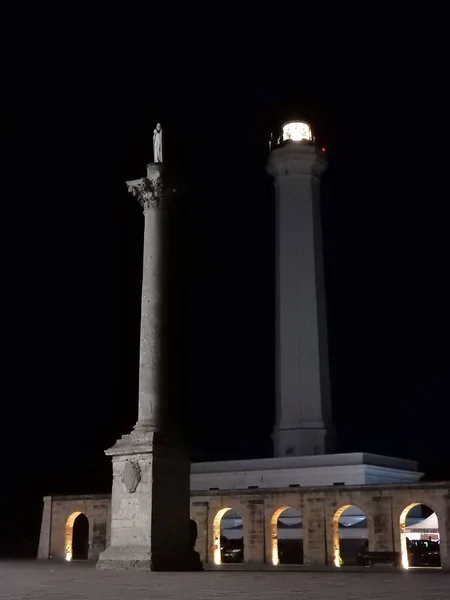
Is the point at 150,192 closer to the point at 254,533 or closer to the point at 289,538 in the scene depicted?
the point at 254,533

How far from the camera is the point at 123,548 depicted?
25.6 metres

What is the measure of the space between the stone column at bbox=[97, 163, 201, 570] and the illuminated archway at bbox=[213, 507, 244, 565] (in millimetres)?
9859

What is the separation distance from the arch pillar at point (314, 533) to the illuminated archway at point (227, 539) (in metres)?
4.16

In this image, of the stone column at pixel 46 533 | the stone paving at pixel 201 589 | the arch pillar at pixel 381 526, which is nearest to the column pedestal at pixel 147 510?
the stone paving at pixel 201 589

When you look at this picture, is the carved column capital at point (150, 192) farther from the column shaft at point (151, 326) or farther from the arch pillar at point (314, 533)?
the arch pillar at point (314, 533)

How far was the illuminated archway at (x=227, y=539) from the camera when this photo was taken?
37.1 metres

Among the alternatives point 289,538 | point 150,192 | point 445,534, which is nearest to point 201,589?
point 150,192

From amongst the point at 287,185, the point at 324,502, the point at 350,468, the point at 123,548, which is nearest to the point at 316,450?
the point at 350,468

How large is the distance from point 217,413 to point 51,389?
17311 millimetres

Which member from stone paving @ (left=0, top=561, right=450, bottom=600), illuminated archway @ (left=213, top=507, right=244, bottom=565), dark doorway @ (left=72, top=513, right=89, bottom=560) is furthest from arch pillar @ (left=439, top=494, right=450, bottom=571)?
dark doorway @ (left=72, top=513, right=89, bottom=560)

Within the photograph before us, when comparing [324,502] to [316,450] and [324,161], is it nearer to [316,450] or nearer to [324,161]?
[316,450]

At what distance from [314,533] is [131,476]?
1245cm

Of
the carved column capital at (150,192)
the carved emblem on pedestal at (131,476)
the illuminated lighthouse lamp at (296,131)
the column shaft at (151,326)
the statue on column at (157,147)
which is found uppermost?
the illuminated lighthouse lamp at (296,131)

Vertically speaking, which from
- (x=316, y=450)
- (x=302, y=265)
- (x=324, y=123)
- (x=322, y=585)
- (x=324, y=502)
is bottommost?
(x=322, y=585)
